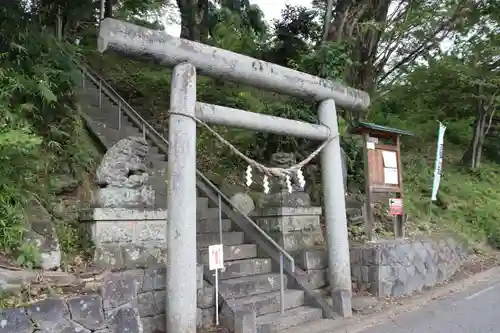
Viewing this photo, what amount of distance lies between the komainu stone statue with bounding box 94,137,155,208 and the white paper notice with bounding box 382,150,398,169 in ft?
15.1

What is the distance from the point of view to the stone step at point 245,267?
6.39 metres

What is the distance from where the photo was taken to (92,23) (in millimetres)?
15125

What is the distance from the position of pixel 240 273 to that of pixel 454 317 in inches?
122

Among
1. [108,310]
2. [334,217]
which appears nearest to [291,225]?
[334,217]

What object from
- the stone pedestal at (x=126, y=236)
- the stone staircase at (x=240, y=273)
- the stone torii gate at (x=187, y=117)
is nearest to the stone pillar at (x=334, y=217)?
the stone torii gate at (x=187, y=117)

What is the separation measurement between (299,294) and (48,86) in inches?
177

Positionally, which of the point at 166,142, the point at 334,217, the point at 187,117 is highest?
the point at 166,142

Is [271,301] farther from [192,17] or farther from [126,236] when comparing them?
[192,17]

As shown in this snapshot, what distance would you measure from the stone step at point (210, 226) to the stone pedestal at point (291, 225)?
1.47 feet

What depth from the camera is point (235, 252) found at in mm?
6793

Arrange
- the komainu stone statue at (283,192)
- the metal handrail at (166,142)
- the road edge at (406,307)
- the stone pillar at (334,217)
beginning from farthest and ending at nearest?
the komainu stone statue at (283,192) → the stone pillar at (334,217) → the metal handrail at (166,142) → the road edge at (406,307)

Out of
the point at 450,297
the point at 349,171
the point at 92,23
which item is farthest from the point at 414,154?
the point at 92,23

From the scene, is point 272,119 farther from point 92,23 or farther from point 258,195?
point 92,23

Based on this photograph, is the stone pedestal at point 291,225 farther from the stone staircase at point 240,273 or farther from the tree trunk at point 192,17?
the tree trunk at point 192,17
